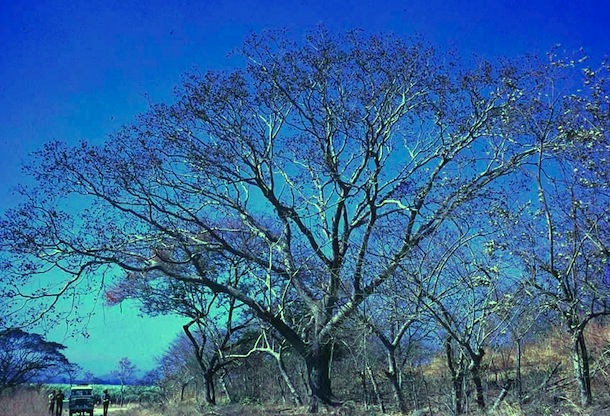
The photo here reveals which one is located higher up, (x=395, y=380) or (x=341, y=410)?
(x=395, y=380)

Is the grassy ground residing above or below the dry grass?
below

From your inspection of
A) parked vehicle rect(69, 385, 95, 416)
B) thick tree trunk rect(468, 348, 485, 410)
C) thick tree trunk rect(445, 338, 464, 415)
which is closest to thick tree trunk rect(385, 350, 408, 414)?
thick tree trunk rect(445, 338, 464, 415)

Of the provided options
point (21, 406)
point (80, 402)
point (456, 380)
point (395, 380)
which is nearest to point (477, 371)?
point (456, 380)

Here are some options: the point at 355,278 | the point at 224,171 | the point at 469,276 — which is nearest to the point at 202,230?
the point at 224,171

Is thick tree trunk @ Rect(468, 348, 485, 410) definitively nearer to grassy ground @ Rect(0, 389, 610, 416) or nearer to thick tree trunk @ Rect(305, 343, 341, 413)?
grassy ground @ Rect(0, 389, 610, 416)

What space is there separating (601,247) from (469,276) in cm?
215

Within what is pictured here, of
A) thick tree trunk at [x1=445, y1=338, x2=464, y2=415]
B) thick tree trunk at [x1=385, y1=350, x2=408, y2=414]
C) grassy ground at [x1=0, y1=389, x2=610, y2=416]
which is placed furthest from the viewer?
thick tree trunk at [x1=385, y1=350, x2=408, y2=414]

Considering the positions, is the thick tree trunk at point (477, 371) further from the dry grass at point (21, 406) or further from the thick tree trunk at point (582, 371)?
the dry grass at point (21, 406)

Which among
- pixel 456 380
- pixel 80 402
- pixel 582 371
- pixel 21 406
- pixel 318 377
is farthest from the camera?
pixel 80 402

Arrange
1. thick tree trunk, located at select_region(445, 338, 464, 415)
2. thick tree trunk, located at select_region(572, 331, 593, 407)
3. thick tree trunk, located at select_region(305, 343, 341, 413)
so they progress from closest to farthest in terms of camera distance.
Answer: thick tree trunk, located at select_region(572, 331, 593, 407), thick tree trunk, located at select_region(445, 338, 464, 415), thick tree trunk, located at select_region(305, 343, 341, 413)

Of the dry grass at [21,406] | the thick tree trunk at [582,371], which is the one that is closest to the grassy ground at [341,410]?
the dry grass at [21,406]

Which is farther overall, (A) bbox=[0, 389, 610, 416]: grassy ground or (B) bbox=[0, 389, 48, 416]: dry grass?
(B) bbox=[0, 389, 48, 416]: dry grass

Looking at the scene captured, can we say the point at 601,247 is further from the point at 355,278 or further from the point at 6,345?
the point at 6,345

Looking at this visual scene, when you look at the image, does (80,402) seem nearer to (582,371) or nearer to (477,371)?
(477,371)
